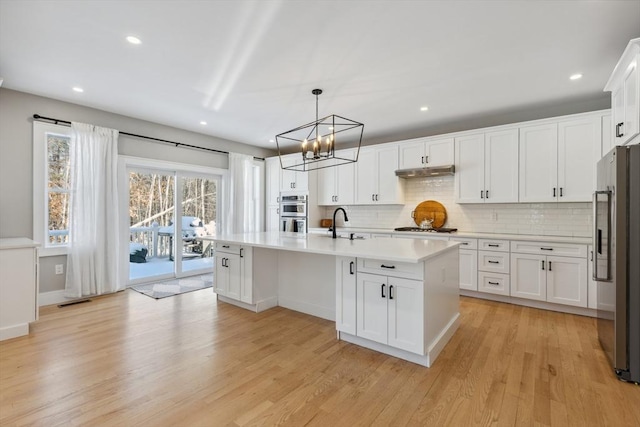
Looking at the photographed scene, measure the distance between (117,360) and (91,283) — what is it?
225 cm

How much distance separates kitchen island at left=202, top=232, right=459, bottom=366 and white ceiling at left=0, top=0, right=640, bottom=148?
1.75 m

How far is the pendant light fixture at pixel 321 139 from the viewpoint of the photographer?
10.3 feet

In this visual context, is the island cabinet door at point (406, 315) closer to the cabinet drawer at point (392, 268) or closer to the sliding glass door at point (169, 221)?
the cabinet drawer at point (392, 268)

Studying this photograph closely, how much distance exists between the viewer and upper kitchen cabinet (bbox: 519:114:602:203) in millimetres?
3680

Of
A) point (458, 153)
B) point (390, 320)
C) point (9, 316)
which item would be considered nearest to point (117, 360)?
point (9, 316)

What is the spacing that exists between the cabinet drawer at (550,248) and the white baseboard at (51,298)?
5895mm

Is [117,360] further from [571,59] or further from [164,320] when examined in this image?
[571,59]

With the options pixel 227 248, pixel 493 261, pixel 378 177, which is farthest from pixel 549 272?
pixel 227 248

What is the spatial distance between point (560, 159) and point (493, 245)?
1343mm

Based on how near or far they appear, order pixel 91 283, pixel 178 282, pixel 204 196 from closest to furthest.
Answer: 1. pixel 91 283
2. pixel 178 282
3. pixel 204 196

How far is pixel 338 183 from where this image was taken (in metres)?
5.95

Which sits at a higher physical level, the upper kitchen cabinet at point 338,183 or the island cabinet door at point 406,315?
the upper kitchen cabinet at point 338,183

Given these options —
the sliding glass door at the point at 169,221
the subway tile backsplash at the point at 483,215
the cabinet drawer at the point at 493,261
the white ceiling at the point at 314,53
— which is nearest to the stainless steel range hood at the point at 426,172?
the subway tile backsplash at the point at 483,215

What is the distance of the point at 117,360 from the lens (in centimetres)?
246
